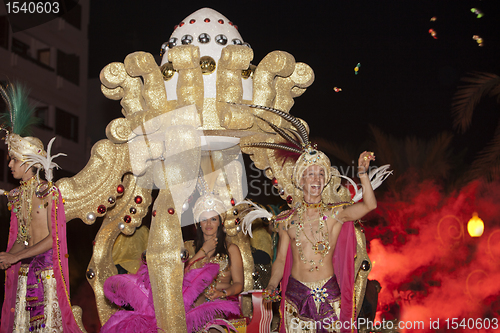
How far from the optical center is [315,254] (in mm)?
3715

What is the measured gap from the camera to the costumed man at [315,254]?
363 centimetres

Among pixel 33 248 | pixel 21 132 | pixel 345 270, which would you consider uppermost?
pixel 21 132

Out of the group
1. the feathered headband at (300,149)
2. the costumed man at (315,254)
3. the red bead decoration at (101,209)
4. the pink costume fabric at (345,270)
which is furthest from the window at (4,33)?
the pink costume fabric at (345,270)

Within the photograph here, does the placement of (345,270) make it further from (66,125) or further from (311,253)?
(66,125)

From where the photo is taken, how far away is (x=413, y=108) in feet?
26.9

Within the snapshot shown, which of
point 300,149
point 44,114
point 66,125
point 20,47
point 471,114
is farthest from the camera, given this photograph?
point 471,114

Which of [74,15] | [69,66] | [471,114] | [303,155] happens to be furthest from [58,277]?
[471,114]

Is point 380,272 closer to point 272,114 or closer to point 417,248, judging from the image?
point 417,248

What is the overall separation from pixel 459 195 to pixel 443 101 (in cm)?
166

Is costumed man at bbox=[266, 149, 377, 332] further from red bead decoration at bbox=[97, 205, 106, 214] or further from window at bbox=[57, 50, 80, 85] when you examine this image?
window at bbox=[57, 50, 80, 85]

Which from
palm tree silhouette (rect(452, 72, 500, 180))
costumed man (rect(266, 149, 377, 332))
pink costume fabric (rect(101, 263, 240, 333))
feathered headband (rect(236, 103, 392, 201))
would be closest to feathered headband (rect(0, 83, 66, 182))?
pink costume fabric (rect(101, 263, 240, 333))

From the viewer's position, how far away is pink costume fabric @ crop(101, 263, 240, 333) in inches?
150

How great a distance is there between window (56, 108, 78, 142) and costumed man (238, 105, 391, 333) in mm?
4274

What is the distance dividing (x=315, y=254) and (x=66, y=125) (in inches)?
192
